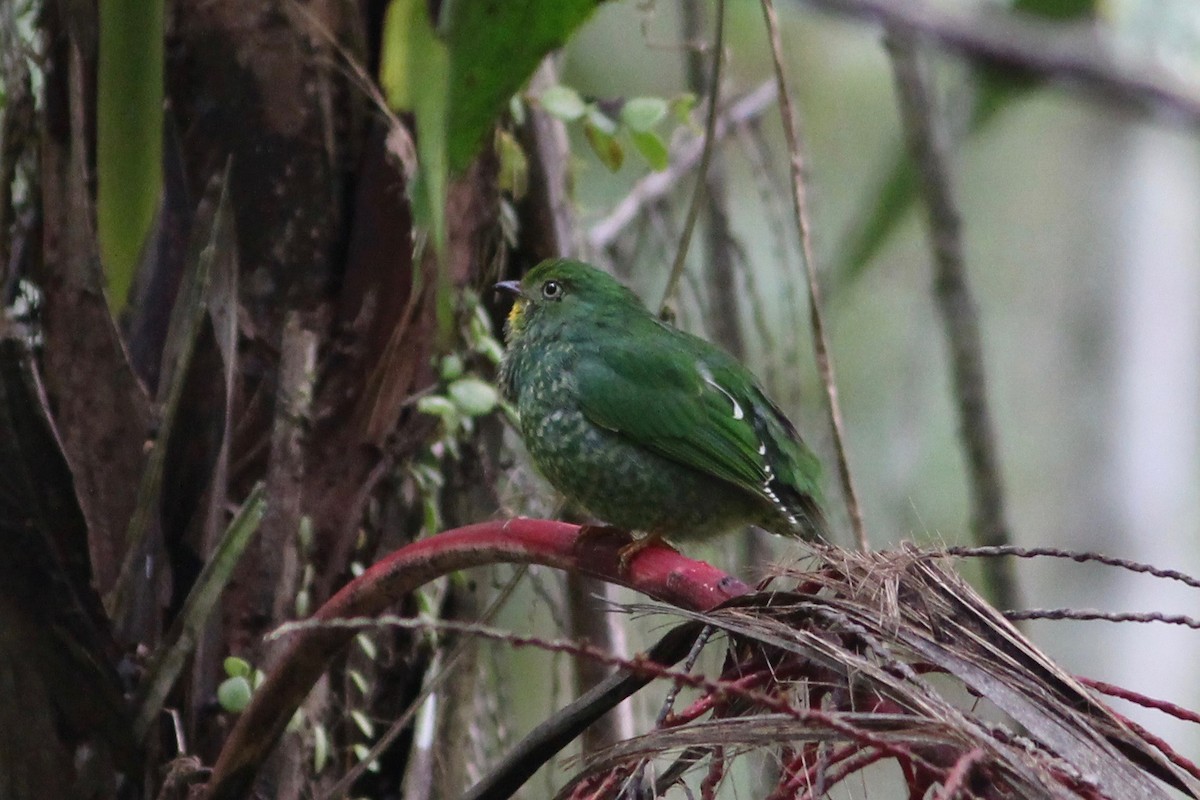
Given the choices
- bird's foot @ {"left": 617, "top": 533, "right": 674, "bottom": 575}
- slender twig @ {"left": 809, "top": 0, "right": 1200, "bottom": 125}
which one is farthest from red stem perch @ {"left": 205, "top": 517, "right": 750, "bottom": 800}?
slender twig @ {"left": 809, "top": 0, "right": 1200, "bottom": 125}

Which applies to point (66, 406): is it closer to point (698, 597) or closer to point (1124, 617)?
point (698, 597)

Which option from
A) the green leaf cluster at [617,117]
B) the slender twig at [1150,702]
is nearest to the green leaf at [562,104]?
the green leaf cluster at [617,117]

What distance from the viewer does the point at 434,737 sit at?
2.93 meters

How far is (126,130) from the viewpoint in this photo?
219cm

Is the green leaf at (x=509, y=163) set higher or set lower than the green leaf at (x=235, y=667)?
higher

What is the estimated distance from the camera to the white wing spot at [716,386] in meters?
3.10

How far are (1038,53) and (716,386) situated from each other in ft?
3.46

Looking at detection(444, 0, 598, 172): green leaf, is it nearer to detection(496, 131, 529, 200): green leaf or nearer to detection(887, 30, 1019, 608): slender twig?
detection(496, 131, 529, 200): green leaf

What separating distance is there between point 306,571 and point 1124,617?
1.56 meters

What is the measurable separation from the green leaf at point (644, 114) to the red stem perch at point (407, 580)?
1259 millimetres

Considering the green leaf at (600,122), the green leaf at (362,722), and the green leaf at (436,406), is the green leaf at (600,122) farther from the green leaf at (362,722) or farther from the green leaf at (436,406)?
the green leaf at (362,722)

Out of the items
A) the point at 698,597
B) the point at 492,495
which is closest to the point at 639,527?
the point at 492,495

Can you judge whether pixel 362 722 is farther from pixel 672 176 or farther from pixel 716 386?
pixel 672 176

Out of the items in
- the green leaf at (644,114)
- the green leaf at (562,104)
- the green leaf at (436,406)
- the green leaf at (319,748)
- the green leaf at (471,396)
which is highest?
the green leaf at (644,114)
